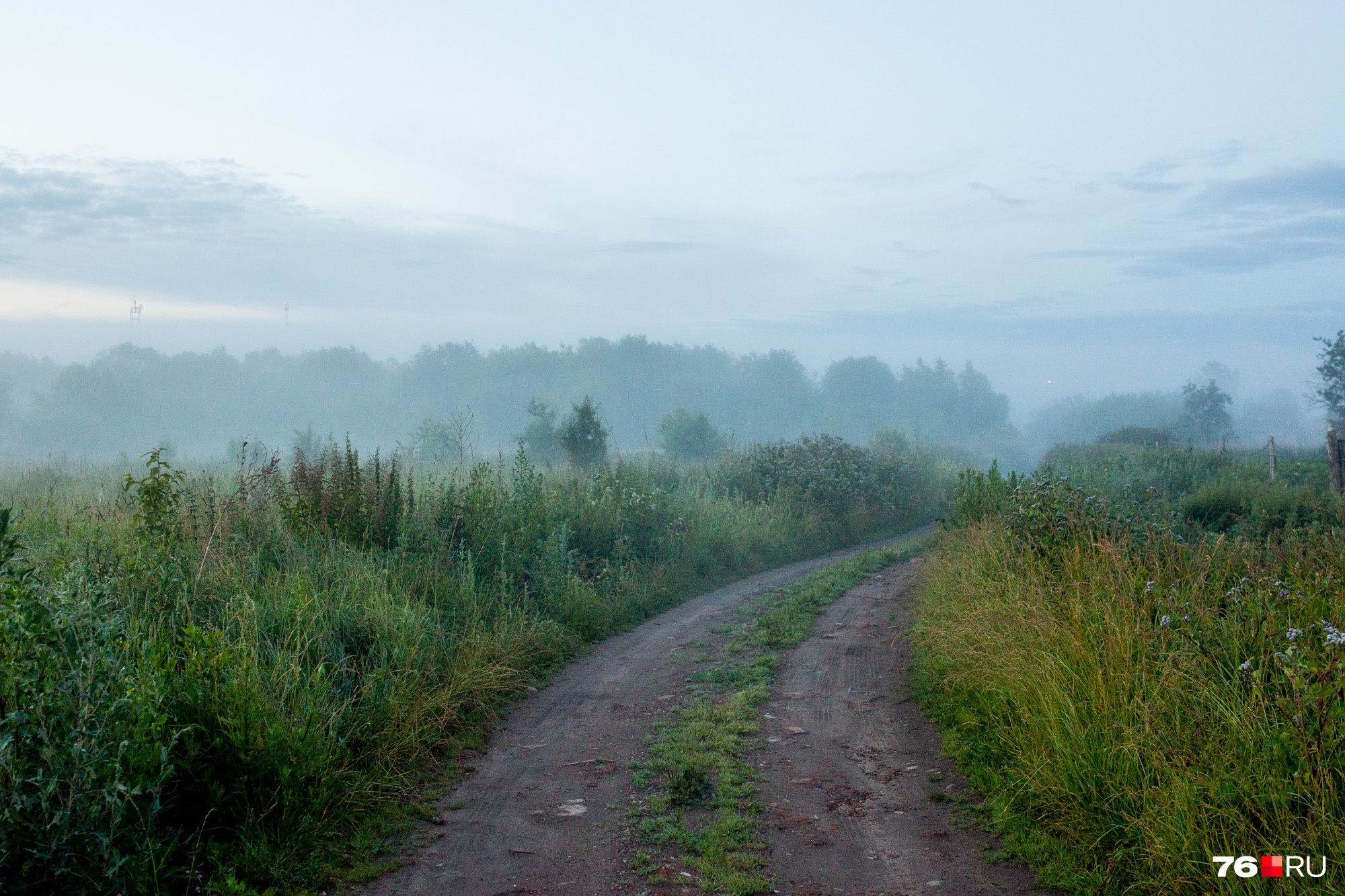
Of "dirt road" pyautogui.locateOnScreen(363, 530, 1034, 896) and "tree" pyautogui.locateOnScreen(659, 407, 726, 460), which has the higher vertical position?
"tree" pyautogui.locateOnScreen(659, 407, 726, 460)

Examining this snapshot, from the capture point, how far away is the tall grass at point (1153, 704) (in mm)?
3260

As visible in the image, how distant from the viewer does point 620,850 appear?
4.11 meters

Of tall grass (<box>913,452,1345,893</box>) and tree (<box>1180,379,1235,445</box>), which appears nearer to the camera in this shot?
tall grass (<box>913,452,1345,893</box>)

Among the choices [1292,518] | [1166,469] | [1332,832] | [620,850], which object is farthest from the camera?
[1166,469]

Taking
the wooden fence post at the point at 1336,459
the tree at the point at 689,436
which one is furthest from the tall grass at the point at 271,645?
the tree at the point at 689,436

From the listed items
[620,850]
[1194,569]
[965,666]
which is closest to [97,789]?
[620,850]

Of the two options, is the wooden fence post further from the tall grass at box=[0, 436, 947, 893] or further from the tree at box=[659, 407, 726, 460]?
the tree at box=[659, 407, 726, 460]

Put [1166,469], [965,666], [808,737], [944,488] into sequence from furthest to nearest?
[944,488] < [1166,469] < [965,666] < [808,737]

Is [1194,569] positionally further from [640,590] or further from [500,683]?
[640,590]

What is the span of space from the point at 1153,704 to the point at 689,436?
3638 cm

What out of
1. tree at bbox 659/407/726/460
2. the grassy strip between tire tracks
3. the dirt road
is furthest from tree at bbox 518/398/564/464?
the dirt road

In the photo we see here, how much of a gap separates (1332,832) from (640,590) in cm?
822

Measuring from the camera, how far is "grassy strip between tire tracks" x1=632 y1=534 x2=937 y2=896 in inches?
155

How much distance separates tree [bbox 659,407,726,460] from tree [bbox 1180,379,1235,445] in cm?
5215
